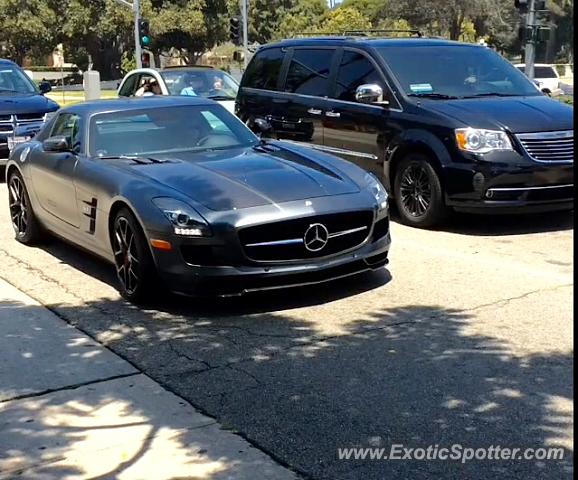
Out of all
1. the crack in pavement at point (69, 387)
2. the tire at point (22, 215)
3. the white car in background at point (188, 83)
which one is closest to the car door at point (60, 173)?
the tire at point (22, 215)

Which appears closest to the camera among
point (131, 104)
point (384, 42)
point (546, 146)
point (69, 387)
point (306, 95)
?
point (69, 387)

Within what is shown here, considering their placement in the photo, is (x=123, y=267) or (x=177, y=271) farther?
(x=123, y=267)

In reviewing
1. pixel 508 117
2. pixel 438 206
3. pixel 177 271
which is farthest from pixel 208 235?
pixel 508 117

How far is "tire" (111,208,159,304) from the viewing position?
19.7ft

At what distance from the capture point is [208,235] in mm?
5707

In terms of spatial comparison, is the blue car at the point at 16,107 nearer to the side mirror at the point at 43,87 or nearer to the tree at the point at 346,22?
the side mirror at the point at 43,87

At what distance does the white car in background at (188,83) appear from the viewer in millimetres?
14188

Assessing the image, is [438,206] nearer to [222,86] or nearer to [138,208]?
Answer: [138,208]

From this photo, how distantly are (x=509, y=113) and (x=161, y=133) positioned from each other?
3.46 meters

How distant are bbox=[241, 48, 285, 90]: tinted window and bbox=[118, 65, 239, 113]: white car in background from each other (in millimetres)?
2463

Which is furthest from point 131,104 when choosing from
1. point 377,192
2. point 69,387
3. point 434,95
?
point 69,387

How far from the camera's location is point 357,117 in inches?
372

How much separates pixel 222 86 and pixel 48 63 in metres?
96.9

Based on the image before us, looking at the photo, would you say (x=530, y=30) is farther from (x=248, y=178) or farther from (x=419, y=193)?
(x=248, y=178)
